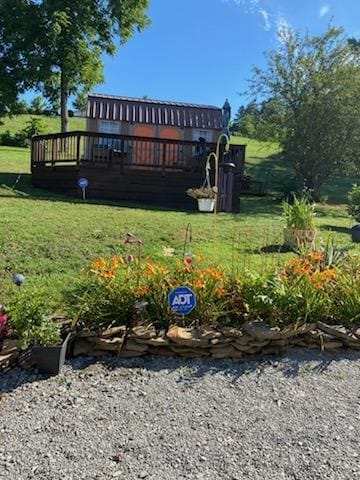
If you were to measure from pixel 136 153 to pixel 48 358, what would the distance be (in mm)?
9085

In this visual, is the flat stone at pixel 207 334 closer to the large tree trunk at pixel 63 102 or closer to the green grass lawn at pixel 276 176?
the green grass lawn at pixel 276 176

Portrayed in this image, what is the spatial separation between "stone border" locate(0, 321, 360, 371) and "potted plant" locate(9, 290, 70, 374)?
189 mm

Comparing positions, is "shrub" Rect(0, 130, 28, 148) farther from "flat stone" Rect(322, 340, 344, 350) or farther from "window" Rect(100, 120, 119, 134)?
"flat stone" Rect(322, 340, 344, 350)

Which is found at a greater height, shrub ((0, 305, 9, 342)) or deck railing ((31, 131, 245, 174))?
deck railing ((31, 131, 245, 174))

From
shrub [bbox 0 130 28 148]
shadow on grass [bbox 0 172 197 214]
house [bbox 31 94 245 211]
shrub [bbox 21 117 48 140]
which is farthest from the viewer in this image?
shrub [bbox 21 117 48 140]

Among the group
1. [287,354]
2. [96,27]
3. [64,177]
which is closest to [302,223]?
[287,354]

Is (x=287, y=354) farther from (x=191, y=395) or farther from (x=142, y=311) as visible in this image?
(x=142, y=311)

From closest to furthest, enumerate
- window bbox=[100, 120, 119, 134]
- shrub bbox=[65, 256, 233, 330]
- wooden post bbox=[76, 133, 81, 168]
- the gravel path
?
the gravel path, shrub bbox=[65, 256, 233, 330], wooden post bbox=[76, 133, 81, 168], window bbox=[100, 120, 119, 134]

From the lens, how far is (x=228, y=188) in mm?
9875

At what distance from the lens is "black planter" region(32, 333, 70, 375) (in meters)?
2.65

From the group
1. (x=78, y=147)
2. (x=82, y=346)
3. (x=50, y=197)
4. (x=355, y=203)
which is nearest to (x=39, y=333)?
(x=82, y=346)

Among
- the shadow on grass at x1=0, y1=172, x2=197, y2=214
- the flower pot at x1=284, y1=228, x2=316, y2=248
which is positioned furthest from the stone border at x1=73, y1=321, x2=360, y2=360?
the shadow on grass at x1=0, y1=172, x2=197, y2=214

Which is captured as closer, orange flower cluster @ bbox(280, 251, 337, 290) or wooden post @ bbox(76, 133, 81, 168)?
orange flower cluster @ bbox(280, 251, 337, 290)

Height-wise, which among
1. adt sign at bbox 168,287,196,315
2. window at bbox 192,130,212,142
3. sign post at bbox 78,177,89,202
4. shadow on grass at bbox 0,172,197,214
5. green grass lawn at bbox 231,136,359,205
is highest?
window at bbox 192,130,212,142
